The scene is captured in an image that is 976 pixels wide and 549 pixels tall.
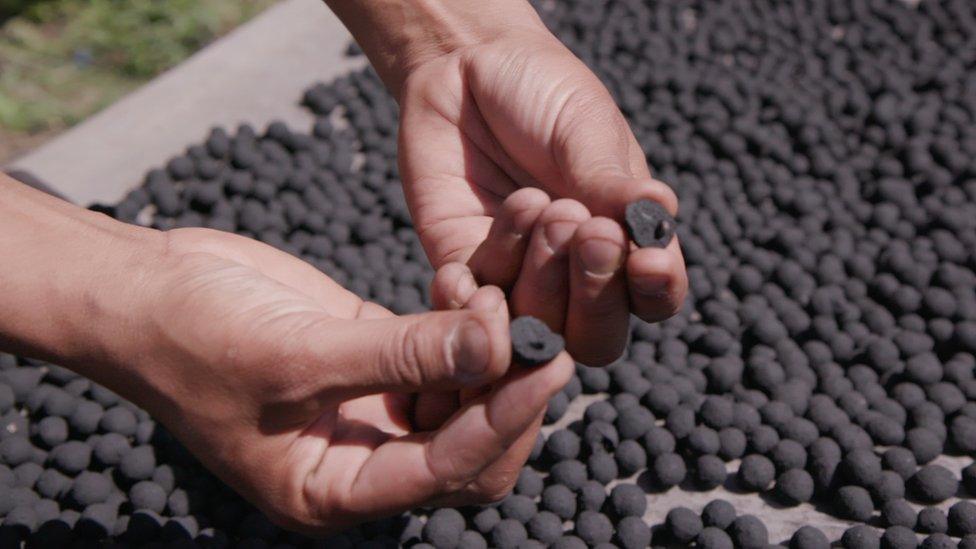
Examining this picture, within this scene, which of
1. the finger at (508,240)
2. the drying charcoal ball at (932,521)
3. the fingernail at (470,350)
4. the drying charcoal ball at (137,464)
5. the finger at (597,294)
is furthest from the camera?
the drying charcoal ball at (137,464)

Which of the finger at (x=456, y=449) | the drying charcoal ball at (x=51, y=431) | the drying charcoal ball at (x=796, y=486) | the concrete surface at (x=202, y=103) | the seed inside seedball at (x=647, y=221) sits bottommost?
the drying charcoal ball at (x=796, y=486)

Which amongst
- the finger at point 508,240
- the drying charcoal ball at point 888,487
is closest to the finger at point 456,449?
the finger at point 508,240

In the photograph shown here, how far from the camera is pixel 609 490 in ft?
6.80

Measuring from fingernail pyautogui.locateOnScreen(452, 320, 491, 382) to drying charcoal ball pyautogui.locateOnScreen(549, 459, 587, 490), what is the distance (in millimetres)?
886

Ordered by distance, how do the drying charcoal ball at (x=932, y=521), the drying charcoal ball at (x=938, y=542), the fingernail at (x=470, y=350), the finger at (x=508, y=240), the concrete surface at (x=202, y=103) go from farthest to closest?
1. the concrete surface at (x=202, y=103)
2. the drying charcoal ball at (x=932, y=521)
3. the drying charcoal ball at (x=938, y=542)
4. the finger at (x=508, y=240)
5. the fingernail at (x=470, y=350)

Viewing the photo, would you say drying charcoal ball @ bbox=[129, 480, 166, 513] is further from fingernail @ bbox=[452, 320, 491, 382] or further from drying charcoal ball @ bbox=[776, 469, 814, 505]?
drying charcoal ball @ bbox=[776, 469, 814, 505]

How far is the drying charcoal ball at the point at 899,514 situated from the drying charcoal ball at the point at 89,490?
1718 mm

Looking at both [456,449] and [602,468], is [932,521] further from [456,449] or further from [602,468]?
[456,449]

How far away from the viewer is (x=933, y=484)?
1.95 meters

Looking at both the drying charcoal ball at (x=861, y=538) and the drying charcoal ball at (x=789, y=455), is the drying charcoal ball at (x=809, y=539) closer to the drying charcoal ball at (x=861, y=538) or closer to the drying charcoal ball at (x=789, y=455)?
the drying charcoal ball at (x=861, y=538)

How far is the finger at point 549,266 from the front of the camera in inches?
52.6

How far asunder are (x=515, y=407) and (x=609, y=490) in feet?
3.00

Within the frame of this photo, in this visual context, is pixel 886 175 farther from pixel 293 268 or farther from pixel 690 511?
pixel 293 268

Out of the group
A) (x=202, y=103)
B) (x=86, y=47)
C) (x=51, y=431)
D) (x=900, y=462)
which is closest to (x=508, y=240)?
(x=900, y=462)
